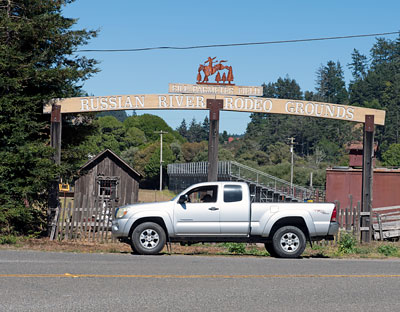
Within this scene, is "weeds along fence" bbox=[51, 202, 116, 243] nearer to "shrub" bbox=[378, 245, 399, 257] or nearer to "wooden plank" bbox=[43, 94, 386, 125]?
"wooden plank" bbox=[43, 94, 386, 125]

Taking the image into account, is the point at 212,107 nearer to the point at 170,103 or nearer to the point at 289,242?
the point at 170,103

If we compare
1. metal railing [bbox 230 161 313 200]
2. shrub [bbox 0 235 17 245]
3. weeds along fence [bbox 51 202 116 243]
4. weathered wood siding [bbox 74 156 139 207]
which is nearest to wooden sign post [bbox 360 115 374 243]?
weeds along fence [bbox 51 202 116 243]

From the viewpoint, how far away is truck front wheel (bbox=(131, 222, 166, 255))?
50.4 ft

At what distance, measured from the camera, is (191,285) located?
9.95 metres

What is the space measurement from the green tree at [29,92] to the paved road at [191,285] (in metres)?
4.88

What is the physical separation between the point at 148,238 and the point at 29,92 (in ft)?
23.0

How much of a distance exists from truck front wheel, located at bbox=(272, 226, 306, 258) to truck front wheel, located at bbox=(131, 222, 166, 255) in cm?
284

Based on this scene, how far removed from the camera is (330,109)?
19984 millimetres

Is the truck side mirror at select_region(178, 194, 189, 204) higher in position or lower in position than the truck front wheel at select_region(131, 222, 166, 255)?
higher

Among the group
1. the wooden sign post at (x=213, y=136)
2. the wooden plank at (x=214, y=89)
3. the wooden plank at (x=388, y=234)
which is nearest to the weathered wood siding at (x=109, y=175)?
the wooden plank at (x=388, y=234)

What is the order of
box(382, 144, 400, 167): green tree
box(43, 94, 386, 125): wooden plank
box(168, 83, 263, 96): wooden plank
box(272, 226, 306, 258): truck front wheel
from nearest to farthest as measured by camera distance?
box(272, 226, 306, 258): truck front wheel → box(43, 94, 386, 125): wooden plank → box(168, 83, 263, 96): wooden plank → box(382, 144, 400, 167): green tree

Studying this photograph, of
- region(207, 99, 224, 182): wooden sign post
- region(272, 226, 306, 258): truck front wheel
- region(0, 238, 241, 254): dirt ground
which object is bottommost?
region(0, 238, 241, 254): dirt ground

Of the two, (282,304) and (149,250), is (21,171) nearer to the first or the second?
(149,250)

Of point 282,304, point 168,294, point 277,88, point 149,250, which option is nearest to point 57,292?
point 168,294
